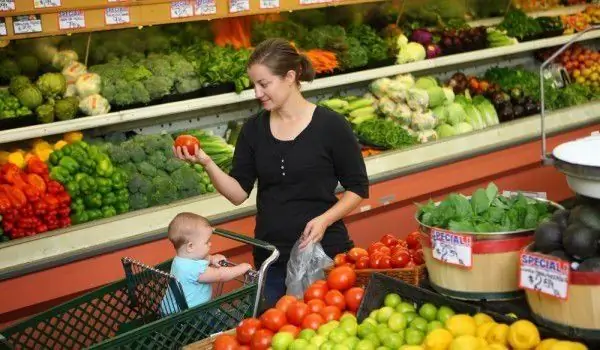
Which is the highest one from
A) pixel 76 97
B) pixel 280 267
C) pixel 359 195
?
pixel 76 97

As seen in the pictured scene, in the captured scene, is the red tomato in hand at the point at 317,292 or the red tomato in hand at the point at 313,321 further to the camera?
the red tomato in hand at the point at 317,292

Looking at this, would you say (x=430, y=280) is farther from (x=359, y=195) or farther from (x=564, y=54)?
(x=564, y=54)

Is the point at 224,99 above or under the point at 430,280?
above

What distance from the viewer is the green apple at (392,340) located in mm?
2820

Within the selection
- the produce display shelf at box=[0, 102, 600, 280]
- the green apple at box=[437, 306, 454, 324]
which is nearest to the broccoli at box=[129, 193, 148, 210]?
the produce display shelf at box=[0, 102, 600, 280]

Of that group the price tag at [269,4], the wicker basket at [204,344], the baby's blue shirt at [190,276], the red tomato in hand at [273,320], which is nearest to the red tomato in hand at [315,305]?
the red tomato in hand at [273,320]

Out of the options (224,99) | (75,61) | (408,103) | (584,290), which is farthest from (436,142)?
(584,290)

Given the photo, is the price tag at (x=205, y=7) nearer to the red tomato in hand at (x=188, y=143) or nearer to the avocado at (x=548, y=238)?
the red tomato in hand at (x=188, y=143)

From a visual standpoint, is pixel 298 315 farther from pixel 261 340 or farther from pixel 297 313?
pixel 261 340

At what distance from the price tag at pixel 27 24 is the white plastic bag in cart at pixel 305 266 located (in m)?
2.24

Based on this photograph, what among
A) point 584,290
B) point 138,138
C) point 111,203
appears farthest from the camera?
point 138,138

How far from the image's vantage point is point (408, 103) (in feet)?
22.9

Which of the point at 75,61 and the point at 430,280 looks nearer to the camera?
the point at 430,280

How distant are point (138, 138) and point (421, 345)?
3.39 m
